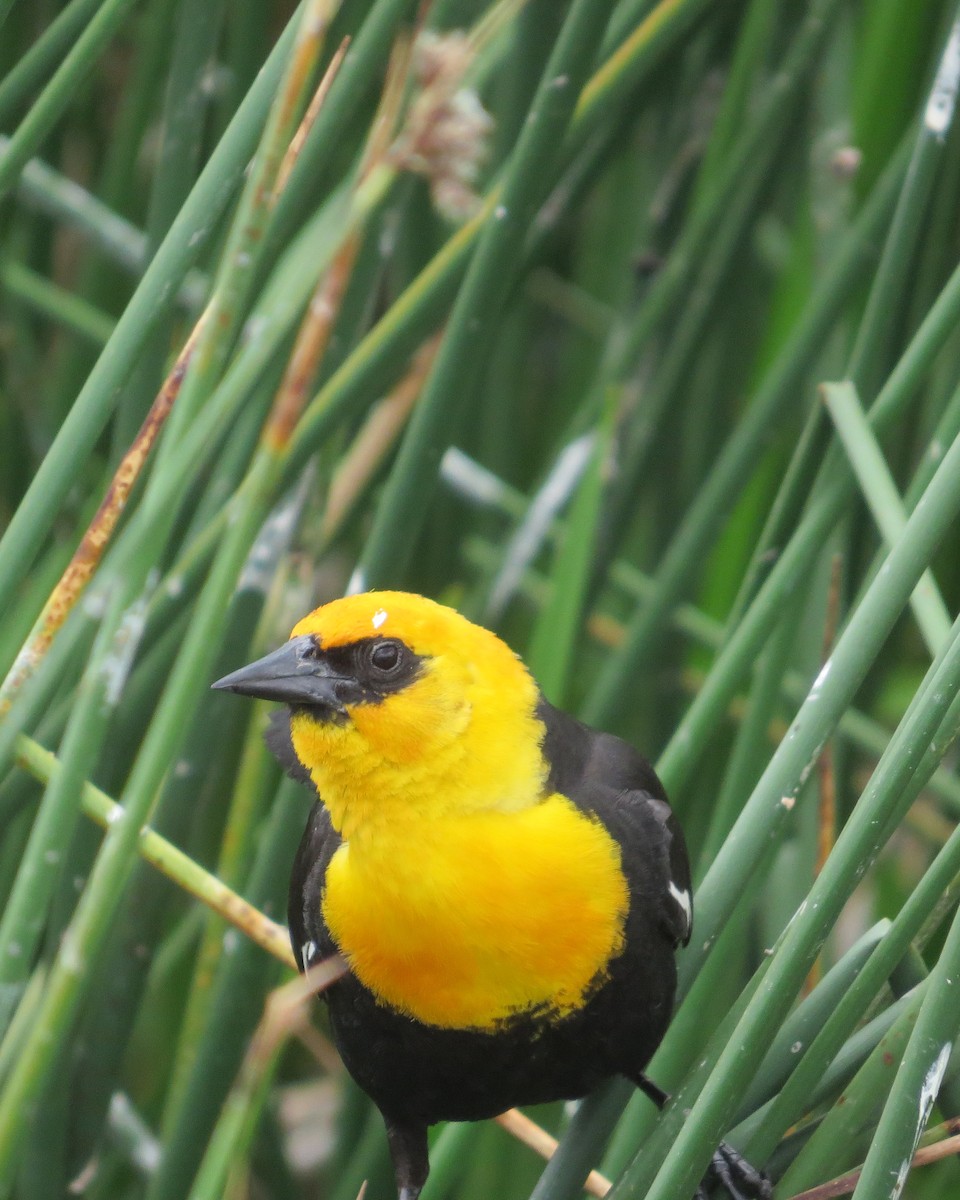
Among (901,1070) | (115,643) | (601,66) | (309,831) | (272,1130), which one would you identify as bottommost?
(272,1130)

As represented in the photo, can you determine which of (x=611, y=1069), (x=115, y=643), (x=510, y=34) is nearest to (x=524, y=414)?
(x=510, y=34)

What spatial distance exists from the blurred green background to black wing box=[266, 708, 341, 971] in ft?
0.18

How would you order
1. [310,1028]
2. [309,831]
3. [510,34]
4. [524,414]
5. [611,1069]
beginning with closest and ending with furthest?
[611,1069] → [309,831] → [510,34] → [310,1028] → [524,414]

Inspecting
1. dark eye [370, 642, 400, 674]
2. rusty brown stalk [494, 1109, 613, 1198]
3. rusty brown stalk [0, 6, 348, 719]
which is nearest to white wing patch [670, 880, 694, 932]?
rusty brown stalk [494, 1109, 613, 1198]

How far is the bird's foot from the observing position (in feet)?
4.84

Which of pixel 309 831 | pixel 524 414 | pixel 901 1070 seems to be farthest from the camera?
pixel 524 414

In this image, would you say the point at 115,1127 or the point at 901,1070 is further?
the point at 115,1127

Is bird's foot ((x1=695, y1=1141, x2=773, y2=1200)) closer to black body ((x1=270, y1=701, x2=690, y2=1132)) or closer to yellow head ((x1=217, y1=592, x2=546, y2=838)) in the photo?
black body ((x1=270, y1=701, x2=690, y2=1132))

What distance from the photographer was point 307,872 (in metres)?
1.86

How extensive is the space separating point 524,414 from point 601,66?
1.58 metres

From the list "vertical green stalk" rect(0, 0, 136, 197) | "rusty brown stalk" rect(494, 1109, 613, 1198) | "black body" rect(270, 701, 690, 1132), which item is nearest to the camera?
"vertical green stalk" rect(0, 0, 136, 197)

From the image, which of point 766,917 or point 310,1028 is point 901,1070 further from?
point 310,1028

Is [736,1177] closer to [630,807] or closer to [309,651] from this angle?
[630,807]

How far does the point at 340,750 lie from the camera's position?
1.60m
